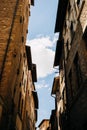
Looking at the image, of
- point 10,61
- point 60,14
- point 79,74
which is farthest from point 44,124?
point 79,74

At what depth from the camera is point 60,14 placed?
1614 centimetres

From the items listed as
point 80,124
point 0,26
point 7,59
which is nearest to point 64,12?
point 0,26

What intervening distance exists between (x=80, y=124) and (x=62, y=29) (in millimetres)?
9858

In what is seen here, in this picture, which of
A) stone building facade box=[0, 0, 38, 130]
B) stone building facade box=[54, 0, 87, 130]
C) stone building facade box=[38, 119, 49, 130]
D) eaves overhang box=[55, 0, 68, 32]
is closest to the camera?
stone building facade box=[54, 0, 87, 130]

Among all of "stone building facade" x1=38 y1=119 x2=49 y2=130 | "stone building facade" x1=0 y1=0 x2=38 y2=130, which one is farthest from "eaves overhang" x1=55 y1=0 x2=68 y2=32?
"stone building facade" x1=38 y1=119 x2=49 y2=130

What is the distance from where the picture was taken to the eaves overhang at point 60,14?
15.1 meters

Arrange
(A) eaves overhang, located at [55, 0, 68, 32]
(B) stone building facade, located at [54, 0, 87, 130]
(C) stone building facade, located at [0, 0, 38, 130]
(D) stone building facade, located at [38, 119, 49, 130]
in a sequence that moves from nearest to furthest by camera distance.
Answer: (B) stone building facade, located at [54, 0, 87, 130] → (C) stone building facade, located at [0, 0, 38, 130] → (A) eaves overhang, located at [55, 0, 68, 32] → (D) stone building facade, located at [38, 119, 49, 130]

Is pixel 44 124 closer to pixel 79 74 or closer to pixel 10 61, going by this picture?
pixel 10 61

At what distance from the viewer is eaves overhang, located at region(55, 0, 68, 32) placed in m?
15.1

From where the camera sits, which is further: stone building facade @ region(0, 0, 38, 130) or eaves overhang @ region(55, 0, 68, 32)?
eaves overhang @ region(55, 0, 68, 32)

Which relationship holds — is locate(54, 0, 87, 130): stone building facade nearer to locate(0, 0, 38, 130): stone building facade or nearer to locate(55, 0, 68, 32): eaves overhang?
locate(55, 0, 68, 32): eaves overhang

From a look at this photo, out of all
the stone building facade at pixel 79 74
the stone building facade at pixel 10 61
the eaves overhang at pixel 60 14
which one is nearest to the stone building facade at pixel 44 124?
the eaves overhang at pixel 60 14

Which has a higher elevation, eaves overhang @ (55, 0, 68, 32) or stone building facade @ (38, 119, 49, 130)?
eaves overhang @ (55, 0, 68, 32)

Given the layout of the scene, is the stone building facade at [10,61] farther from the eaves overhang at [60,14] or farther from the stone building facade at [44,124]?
the stone building facade at [44,124]
